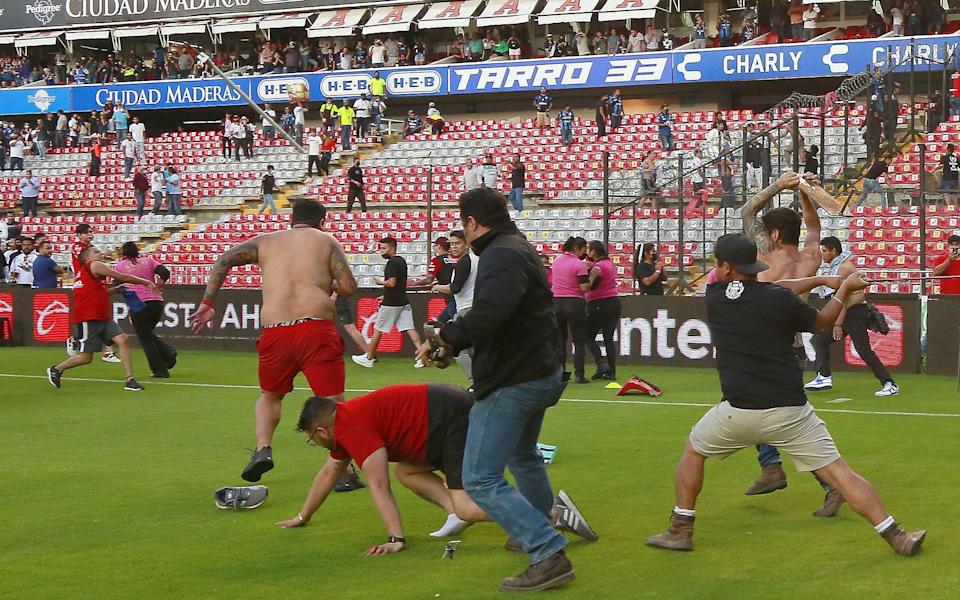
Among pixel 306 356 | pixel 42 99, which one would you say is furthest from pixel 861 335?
pixel 42 99

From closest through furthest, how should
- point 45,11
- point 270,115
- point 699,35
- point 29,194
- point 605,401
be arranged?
point 605,401, point 29,194, point 699,35, point 270,115, point 45,11

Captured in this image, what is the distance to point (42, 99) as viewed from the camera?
48031mm

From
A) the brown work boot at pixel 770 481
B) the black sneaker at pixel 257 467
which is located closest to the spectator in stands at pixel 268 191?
the black sneaker at pixel 257 467

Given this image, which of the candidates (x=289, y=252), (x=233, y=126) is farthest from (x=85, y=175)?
(x=289, y=252)

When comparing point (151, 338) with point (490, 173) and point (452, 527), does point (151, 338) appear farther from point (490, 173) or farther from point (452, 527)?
point (490, 173)

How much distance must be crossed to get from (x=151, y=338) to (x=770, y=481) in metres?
11.1

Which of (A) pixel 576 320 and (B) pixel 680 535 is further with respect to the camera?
(A) pixel 576 320

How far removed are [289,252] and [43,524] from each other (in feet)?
7.54

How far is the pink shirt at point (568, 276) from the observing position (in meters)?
16.4

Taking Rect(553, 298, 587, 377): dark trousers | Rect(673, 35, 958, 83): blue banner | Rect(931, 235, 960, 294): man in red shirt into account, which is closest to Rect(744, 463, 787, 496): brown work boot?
Rect(553, 298, 587, 377): dark trousers

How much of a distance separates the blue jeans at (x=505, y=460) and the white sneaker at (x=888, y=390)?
→ 9285mm

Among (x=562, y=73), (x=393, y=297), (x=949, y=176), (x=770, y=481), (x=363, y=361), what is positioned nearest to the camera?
(x=770, y=481)

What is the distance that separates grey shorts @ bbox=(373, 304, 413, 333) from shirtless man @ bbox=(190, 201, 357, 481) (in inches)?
383

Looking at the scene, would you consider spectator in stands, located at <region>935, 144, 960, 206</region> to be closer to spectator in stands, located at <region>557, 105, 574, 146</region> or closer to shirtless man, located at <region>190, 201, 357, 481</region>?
spectator in stands, located at <region>557, 105, 574, 146</region>
